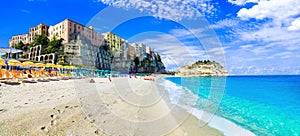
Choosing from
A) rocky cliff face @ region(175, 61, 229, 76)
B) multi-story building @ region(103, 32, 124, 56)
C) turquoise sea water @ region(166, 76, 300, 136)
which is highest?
multi-story building @ region(103, 32, 124, 56)

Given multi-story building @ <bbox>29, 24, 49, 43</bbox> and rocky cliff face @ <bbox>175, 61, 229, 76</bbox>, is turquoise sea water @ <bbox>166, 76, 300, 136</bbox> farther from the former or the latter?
multi-story building @ <bbox>29, 24, 49, 43</bbox>

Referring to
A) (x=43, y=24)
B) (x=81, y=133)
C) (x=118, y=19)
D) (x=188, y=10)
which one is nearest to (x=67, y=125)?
(x=81, y=133)

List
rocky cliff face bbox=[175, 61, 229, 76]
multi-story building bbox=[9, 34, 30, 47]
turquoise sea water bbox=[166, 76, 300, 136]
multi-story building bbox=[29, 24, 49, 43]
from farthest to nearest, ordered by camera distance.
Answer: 1. multi-story building bbox=[9, 34, 30, 47]
2. multi-story building bbox=[29, 24, 49, 43]
3. turquoise sea water bbox=[166, 76, 300, 136]
4. rocky cliff face bbox=[175, 61, 229, 76]

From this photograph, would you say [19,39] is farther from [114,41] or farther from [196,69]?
[114,41]

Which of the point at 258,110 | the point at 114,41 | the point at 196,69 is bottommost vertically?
the point at 258,110

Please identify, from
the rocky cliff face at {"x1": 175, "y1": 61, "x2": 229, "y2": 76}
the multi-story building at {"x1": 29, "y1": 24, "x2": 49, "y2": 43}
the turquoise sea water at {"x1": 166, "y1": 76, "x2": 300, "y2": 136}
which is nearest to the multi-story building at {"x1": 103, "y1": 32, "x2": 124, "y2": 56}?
the rocky cliff face at {"x1": 175, "y1": 61, "x2": 229, "y2": 76}

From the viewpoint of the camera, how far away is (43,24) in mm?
59438

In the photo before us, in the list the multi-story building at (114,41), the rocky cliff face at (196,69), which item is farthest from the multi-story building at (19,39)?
the multi-story building at (114,41)

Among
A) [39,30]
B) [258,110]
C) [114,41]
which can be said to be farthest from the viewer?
[39,30]

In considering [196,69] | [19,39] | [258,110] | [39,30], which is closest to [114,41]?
[258,110]

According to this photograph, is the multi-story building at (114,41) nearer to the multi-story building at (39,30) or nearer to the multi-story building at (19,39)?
the multi-story building at (39,30)

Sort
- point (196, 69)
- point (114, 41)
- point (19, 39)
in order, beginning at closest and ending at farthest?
1. point (114, 41)
2. point (196, 69)
3. point (19, 39)

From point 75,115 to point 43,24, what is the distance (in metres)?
64.8

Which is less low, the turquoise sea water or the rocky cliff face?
the rocky cliff face
